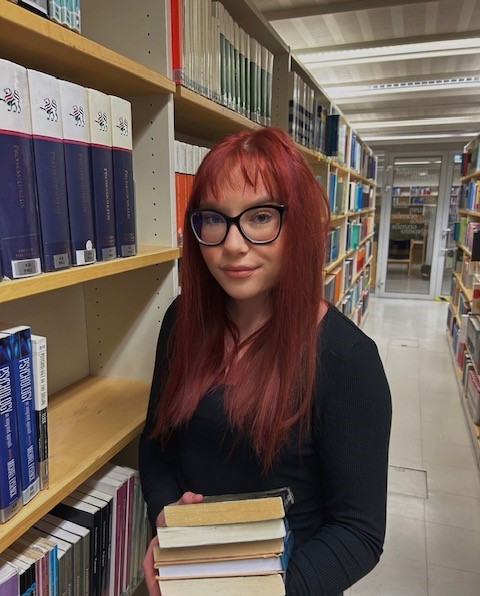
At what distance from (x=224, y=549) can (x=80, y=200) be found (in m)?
0.68

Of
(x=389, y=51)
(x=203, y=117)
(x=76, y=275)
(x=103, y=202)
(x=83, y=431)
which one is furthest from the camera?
(x=389, y=51)

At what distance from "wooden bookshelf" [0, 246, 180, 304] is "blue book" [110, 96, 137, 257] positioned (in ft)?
0.13

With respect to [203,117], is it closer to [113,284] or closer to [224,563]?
[113,284]

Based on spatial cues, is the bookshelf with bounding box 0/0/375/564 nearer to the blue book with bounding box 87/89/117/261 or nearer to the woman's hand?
the blue book with bounding box 87/89/117/261

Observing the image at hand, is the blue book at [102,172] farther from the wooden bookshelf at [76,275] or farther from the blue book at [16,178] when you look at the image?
the blue book at [16,178]

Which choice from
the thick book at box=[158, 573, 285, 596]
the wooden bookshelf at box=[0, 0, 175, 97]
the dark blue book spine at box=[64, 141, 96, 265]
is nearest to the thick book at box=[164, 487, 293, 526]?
the thick book at box=[158, 573, 285, 596]

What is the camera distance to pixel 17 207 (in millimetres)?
682

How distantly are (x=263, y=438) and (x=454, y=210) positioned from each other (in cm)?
753

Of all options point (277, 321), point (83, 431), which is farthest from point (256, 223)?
point (83, 431)

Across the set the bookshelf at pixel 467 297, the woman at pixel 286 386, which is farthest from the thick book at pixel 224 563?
the bookshelf at pixel 467 297

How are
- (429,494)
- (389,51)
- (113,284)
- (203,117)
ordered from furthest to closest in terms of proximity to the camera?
(389,51), (429,494), (203,117), (113,284)

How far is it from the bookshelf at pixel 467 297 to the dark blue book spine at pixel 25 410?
277cm

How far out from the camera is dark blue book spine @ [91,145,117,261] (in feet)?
2.87

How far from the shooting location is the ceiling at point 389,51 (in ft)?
7.43
